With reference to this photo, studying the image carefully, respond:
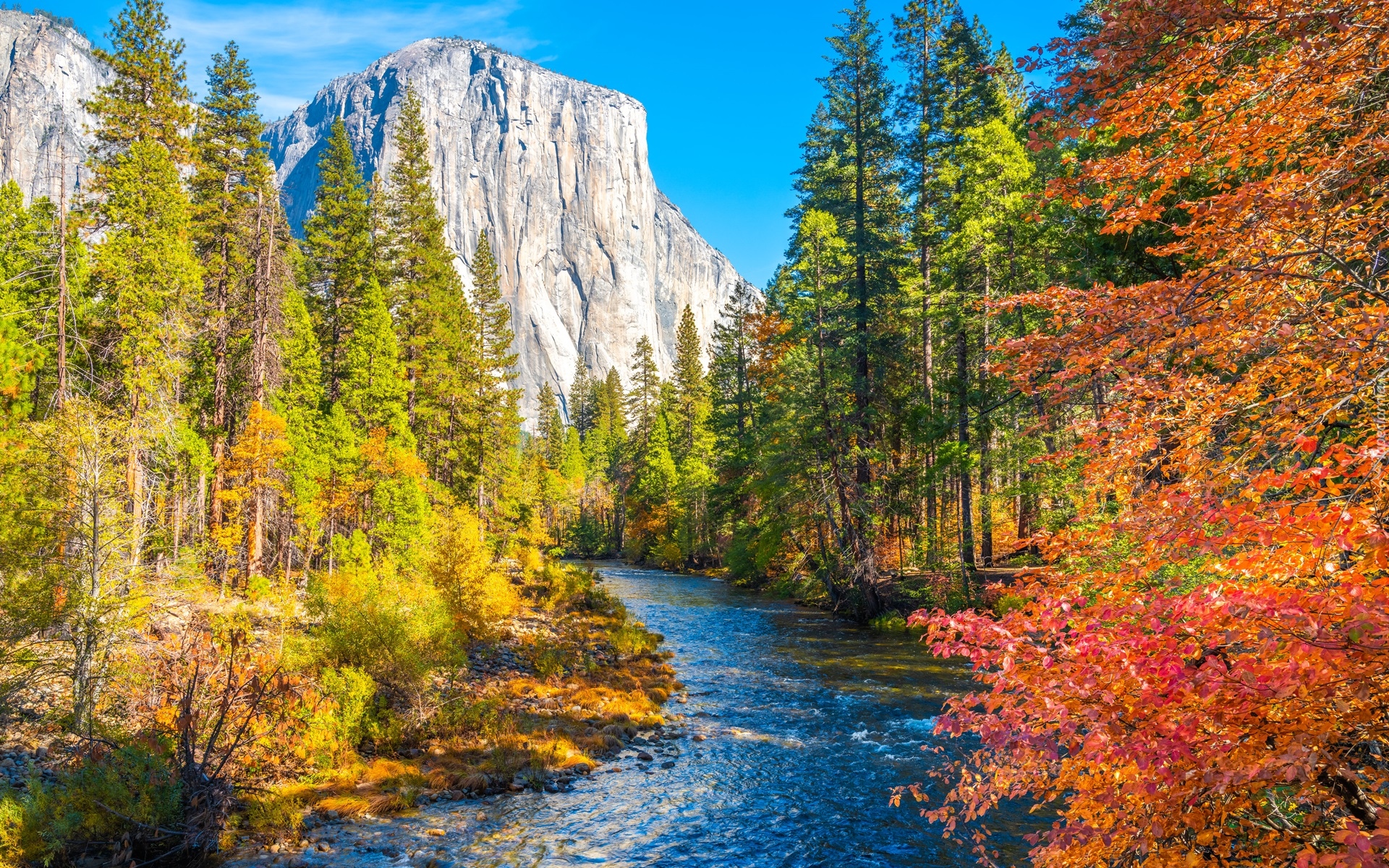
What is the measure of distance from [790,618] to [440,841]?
16.6 metres

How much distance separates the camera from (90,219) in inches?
708

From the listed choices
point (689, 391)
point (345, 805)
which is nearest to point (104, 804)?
point (345, 805)

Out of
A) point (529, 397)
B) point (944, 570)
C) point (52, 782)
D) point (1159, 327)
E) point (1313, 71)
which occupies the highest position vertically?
point (529, 397)

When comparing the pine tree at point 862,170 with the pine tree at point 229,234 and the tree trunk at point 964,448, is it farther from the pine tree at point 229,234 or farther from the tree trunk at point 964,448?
the pine tree at point 229,234

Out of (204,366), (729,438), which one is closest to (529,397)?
(729,438)

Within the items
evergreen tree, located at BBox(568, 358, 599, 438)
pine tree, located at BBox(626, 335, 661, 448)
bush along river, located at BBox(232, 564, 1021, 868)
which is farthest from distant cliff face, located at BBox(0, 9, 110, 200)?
bush along river, located at BBox(232, 564, 1021, 868)

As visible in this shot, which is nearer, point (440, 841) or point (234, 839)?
point (234, 839)

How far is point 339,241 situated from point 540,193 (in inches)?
6388

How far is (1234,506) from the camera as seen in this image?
2.96 m

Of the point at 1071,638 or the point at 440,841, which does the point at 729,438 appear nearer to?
the point at 440,841

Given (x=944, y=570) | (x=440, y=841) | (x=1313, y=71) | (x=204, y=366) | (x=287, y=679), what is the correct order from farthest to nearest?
(x=204, y=366)
(x=944, y=570)
(x=287, y=679)
(x=440, y=841)
(x=1313, y=71)

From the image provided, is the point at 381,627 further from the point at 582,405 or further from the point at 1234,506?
the point at 582,405

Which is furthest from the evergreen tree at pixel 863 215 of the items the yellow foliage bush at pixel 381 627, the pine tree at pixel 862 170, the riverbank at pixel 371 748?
the yellow foliage bush at pixel 381 627

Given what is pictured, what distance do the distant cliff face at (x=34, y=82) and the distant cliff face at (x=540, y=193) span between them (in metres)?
49.1
